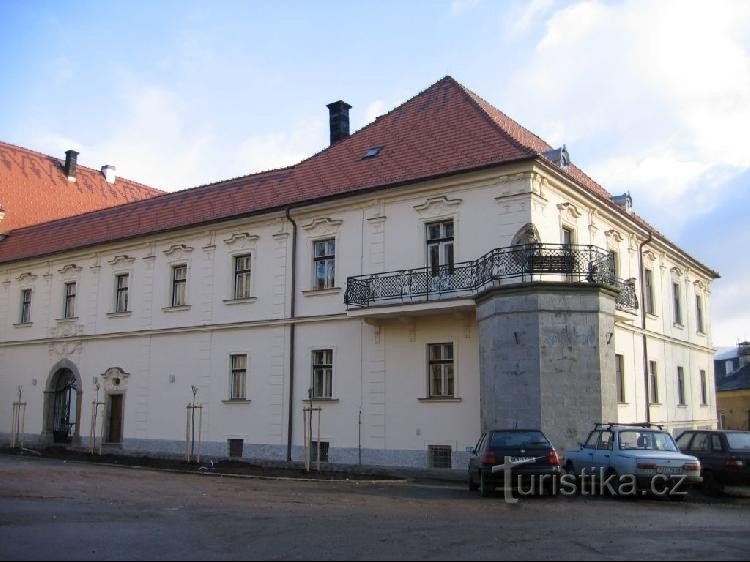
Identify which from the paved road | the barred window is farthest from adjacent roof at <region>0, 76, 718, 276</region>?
the paved road

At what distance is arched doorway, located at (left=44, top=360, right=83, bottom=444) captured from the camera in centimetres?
3156

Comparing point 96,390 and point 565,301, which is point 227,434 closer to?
point 96,390

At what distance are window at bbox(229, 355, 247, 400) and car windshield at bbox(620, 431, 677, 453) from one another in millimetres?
13903

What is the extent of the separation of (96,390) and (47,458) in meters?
3.61

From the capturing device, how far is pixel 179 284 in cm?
2905

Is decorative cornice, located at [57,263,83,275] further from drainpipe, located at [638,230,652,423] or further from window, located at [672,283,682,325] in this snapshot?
window, located at [672,283,682,325]

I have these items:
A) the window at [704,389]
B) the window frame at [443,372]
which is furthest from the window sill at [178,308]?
the window at [704,389]

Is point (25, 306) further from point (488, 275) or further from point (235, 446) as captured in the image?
point (488, 275)

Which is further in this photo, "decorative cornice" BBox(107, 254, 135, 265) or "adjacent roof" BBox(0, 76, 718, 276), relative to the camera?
"decorative cornice" BBox(107, 254, 135, 265)

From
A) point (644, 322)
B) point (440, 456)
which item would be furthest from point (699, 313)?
point (440, 456)

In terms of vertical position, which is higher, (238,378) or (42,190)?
(42,190)

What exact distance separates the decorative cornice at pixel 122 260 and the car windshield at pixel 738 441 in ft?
73.2

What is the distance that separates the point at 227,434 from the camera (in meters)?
26.2

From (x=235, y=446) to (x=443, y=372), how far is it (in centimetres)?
826
